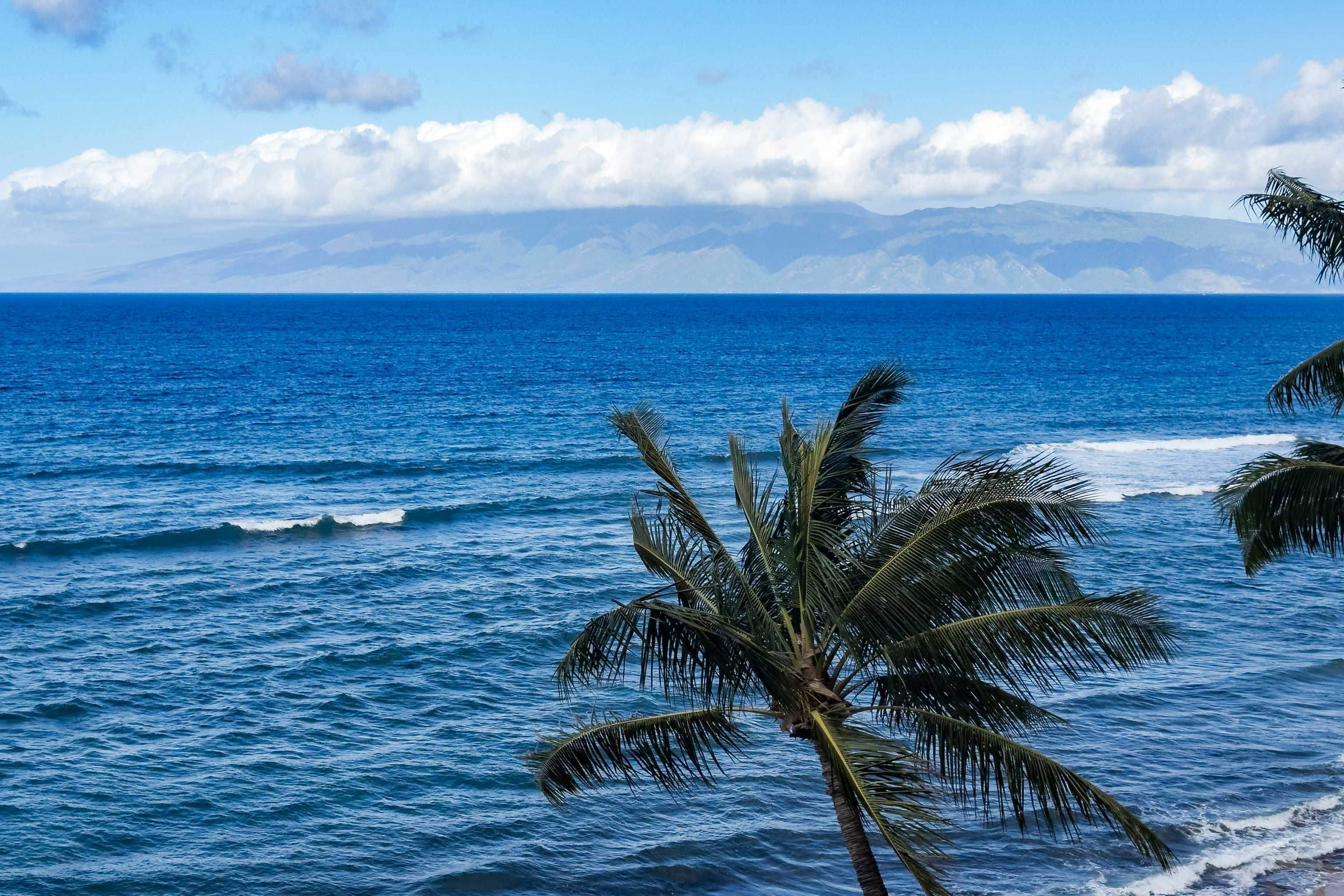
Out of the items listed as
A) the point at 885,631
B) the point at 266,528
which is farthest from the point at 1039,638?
the point at 266,528

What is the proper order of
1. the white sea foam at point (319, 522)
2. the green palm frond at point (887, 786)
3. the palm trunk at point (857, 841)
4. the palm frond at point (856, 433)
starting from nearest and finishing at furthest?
the green palm frond at point (887, 786), the palm trunk at point (857, 841), the palm frond at point (856, 433), the white sea foam at point (319, 522)

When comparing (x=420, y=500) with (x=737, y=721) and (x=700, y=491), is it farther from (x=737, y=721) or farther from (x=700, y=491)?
(x=737, y=721)

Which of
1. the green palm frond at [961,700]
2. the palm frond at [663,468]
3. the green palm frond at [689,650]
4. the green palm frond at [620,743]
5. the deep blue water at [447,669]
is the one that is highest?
the palm frond at [663,468]

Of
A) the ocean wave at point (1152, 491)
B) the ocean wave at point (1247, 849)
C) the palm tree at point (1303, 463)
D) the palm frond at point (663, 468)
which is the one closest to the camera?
the palm frond at point (663, 468)

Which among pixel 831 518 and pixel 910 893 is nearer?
pixel 831 518

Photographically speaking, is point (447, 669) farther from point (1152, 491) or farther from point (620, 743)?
point (1152, 491)

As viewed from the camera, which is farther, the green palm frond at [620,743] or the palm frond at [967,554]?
the green palm frond at [620,743]

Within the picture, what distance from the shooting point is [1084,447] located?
2188 inches

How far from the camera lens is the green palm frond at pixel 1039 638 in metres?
10.0

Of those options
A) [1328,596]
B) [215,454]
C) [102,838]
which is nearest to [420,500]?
[215,454]

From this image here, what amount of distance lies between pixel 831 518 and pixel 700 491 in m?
32.5

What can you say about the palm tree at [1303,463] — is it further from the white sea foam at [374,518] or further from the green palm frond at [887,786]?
A: the white sea foam at [374,518]

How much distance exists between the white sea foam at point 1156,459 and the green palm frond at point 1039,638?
32917 millimetres

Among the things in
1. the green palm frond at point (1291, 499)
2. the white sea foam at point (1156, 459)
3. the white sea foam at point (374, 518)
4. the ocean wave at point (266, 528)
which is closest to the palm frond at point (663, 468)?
the green palm frond at point (1291, 499)
